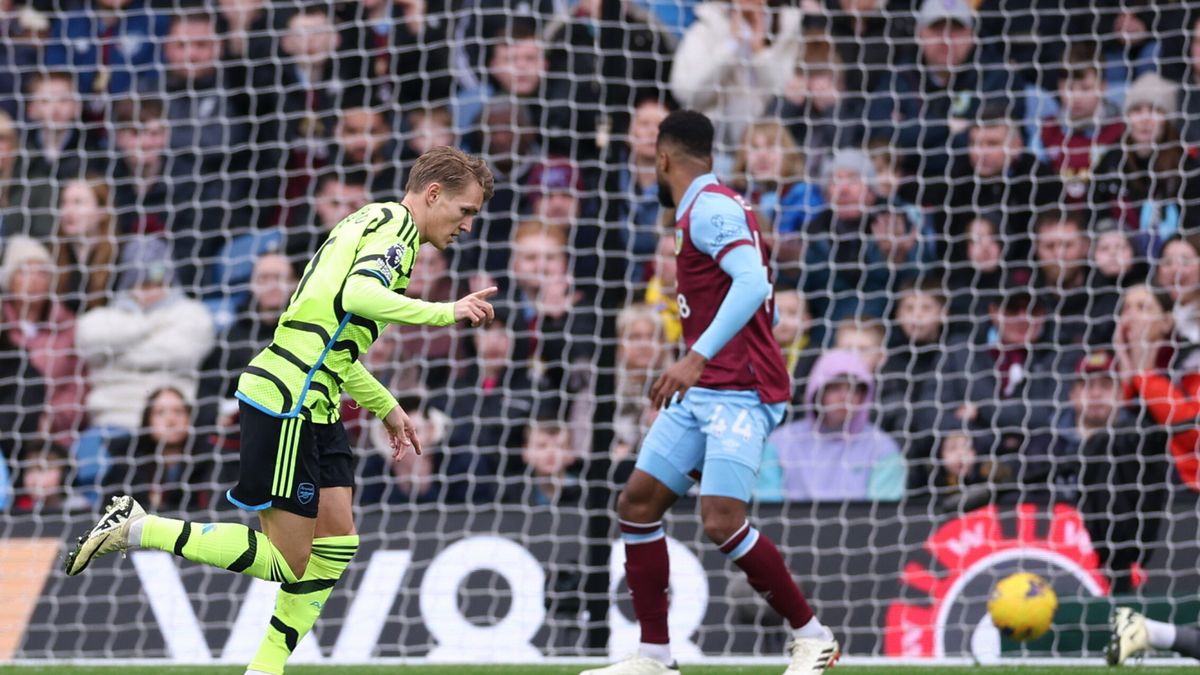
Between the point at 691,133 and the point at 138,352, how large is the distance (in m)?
3.89

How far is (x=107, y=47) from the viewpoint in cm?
886

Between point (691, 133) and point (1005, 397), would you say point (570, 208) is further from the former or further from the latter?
point (691, 133)

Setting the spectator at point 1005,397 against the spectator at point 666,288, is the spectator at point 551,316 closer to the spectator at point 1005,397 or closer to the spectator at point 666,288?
the spectator at point 666,288

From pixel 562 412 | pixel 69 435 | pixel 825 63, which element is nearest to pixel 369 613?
pixel 562 412

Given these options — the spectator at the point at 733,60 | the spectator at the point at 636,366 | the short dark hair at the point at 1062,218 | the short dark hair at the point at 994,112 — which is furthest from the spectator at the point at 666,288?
the short dark hair at the point at 1062,218

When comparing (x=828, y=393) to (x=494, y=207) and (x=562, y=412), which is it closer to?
(x=562, y=412)

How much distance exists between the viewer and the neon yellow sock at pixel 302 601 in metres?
4.44

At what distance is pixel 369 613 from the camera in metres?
6.85

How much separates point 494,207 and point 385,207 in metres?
3.90

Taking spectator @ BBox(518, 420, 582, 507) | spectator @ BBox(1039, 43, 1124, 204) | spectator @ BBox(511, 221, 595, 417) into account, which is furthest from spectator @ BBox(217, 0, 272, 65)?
spectator @ BBox(1039, 43, 1124, 204)

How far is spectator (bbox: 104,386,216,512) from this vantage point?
Result: 7488mm

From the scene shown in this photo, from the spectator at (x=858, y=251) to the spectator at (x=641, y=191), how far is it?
0.82 metres

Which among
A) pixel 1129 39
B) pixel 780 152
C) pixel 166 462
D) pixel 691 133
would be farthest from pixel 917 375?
pixel 166 462

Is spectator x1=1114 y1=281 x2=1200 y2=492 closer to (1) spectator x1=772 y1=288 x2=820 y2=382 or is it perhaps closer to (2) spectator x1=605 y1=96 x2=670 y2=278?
(1) spectator x1=772 y1=288 x2=820 y2=382
